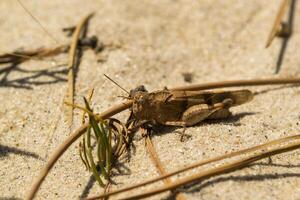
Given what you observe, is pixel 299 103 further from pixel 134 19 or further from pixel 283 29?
pixel 134 19

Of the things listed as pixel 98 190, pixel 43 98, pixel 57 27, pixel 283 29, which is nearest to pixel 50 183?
pixel 98 190

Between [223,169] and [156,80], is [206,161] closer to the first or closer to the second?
[223,169]

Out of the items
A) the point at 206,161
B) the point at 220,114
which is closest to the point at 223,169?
the point at 206,161

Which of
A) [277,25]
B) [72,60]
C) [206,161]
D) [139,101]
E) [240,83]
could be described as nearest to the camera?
[206,161]

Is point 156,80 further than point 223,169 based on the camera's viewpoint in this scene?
Yes

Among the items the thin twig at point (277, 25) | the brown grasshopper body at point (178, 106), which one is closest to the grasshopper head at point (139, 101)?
the brown grasshopper body at point (178, 106)

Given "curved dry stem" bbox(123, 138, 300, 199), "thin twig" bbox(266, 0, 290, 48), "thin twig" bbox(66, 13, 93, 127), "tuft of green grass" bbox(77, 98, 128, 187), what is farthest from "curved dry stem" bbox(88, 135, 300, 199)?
"thin twig" bbox(266, 0, 290, 48)

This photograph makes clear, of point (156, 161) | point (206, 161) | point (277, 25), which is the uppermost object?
point (277, 25)
